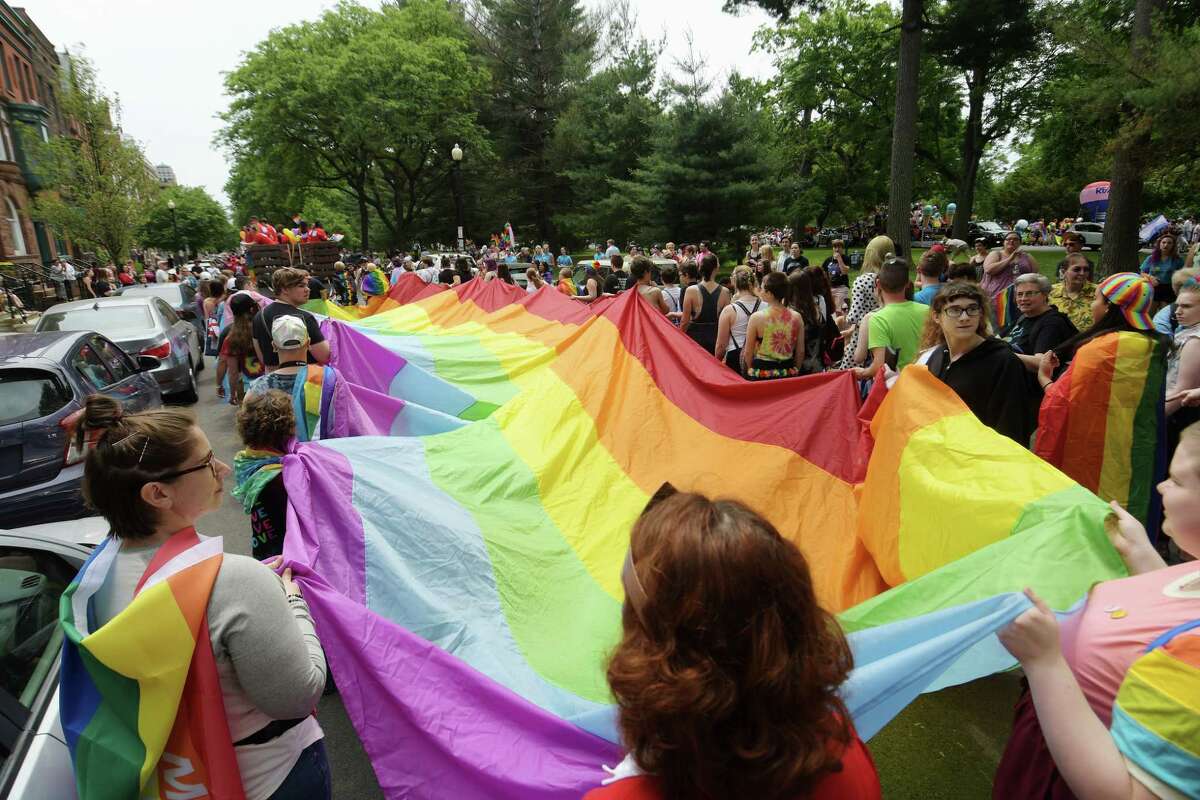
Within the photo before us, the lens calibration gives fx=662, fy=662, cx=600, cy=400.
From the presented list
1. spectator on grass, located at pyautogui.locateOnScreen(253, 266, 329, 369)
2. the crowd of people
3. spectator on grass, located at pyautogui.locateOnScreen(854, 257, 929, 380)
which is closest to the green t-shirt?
spectator on grass, located at pyautogui.locateOnScreen(854, 257, 929, 380)

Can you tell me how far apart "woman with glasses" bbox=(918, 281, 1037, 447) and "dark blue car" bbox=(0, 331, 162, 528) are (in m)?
5.80

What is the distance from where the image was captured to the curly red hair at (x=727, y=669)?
3.57 feet

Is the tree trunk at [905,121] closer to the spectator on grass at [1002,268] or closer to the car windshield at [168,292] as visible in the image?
the spectator on grass at [1002,268]

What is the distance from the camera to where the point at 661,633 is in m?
1.14

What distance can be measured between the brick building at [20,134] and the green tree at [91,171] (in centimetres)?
734

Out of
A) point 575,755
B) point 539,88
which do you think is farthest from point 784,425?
point 539,88

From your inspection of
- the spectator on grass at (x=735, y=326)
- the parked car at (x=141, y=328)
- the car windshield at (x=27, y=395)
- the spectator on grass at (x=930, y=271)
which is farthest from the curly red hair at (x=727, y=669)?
the parked car at (x=141, y=328)

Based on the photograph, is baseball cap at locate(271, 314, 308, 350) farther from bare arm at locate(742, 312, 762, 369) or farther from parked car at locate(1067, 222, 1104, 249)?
parked car at locate(1067, 222, 1104, 249)

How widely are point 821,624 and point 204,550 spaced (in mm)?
1607

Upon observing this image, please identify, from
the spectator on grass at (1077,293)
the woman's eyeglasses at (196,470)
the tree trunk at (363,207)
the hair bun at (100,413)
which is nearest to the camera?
the woman's eyeglasses at (196,470)

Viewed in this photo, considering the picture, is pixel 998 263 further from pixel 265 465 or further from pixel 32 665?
pixel 32 665

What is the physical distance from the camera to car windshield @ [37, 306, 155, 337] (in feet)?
31.7

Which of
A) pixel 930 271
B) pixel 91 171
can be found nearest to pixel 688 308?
pixel 930 271

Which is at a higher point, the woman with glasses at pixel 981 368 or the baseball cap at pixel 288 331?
the baseball cap at pixel 288 331
